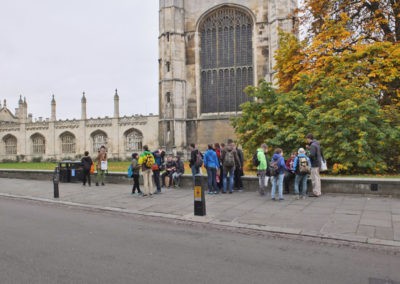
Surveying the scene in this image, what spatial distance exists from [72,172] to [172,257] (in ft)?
→ 38.6

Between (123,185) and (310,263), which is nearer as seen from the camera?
(310,263)

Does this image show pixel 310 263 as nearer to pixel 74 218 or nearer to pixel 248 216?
pixel 248 216

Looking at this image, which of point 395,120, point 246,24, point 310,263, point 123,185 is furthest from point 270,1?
point 310,263

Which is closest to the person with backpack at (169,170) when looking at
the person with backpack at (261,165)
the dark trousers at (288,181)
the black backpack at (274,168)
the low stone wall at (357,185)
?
the low stone wall at (357,185)

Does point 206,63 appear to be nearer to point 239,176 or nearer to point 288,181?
point 239,176

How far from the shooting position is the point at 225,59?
3009 cm

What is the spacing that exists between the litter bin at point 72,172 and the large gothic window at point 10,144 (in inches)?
1599

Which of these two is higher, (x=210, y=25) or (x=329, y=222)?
(x=210, y=25)

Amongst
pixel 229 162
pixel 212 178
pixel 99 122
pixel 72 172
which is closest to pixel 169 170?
pixel 212 178

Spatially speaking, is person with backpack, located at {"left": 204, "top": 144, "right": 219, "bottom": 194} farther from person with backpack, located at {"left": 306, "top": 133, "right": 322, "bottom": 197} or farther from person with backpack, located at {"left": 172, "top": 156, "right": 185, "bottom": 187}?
person with backpack, located at {"left": 306, "top": 133, "right": 322, "bottom": 197}

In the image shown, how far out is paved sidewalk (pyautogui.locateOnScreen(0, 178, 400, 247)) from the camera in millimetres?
6089

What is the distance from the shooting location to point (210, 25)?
30.5 meters

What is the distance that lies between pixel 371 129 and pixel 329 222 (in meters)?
7.28

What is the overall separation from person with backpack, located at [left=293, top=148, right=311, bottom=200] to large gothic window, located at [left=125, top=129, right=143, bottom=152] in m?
34.8
